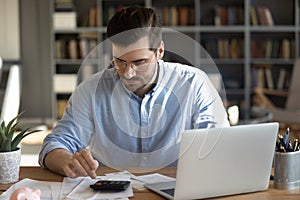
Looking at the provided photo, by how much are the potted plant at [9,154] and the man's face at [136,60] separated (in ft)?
1.13

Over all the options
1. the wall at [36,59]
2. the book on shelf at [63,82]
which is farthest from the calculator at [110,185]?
the wall at [36,59]

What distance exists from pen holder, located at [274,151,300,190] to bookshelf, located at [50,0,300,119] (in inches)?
163

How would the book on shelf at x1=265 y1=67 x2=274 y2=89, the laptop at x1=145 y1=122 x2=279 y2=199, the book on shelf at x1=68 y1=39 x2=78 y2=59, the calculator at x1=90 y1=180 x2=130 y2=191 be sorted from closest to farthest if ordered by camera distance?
the laptop at x1=145 y1=122 x2=279 y2=199 → the calculator at x1=90 y1=180 x2=130 y2=191 → the book on shelf at x1=265 y1=67 x2=274 y2=89 → the book on shelf at x1=68 y1=39 x2=78 y2=59

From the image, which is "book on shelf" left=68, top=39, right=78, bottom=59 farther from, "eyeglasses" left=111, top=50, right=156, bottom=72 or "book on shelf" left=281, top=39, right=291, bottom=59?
"eyeglasses" left=111, top=50, right=156, bottom=72

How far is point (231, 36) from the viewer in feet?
19.2

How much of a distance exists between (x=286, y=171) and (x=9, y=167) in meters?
0.77

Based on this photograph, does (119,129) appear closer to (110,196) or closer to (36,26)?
(110,196)

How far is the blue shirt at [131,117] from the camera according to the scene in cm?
168

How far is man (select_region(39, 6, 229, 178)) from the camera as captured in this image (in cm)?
158

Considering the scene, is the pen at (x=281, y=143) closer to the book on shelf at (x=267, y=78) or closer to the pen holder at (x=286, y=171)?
the pen holder at (x=286, y=171)

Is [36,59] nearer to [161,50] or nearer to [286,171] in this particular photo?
[161,50]

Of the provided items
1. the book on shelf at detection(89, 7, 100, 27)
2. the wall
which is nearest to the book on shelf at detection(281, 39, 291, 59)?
the book on shelf at detection(89, 7, 100, 27)

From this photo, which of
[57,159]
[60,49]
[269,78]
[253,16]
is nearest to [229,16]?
[253,16]

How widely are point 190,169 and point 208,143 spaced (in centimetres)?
8
